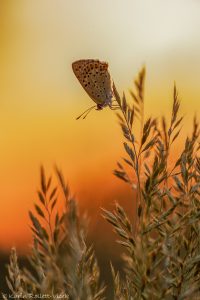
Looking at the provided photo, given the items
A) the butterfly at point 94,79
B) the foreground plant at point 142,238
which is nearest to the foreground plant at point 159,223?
the foreground plant at point 142,238

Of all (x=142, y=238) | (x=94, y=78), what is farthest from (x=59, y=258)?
(x=94, y=78)

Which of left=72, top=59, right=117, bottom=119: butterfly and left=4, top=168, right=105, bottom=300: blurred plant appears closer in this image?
left=4, top=168, right=105, bottom=300: blurred plant

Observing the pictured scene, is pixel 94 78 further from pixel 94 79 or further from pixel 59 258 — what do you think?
pixel 59 258

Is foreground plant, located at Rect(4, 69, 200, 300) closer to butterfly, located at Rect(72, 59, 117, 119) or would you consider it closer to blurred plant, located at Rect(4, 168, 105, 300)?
blurred plant, located at Rect(4, 168, 105, 300)

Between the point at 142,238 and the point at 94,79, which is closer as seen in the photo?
the point at 142,238

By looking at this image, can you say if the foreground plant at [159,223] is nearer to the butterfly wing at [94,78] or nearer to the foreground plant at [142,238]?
the foreground plant at [142,238]

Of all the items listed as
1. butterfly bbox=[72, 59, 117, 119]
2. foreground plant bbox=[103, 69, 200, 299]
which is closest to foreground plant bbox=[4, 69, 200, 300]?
foreground plant bbox=[103, 69, 200, 299]

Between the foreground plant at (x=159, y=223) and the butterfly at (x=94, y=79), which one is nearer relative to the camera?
the foreground plant at (x=159, y=223)

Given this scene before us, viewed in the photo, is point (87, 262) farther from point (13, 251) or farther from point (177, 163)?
point (177, 163)
